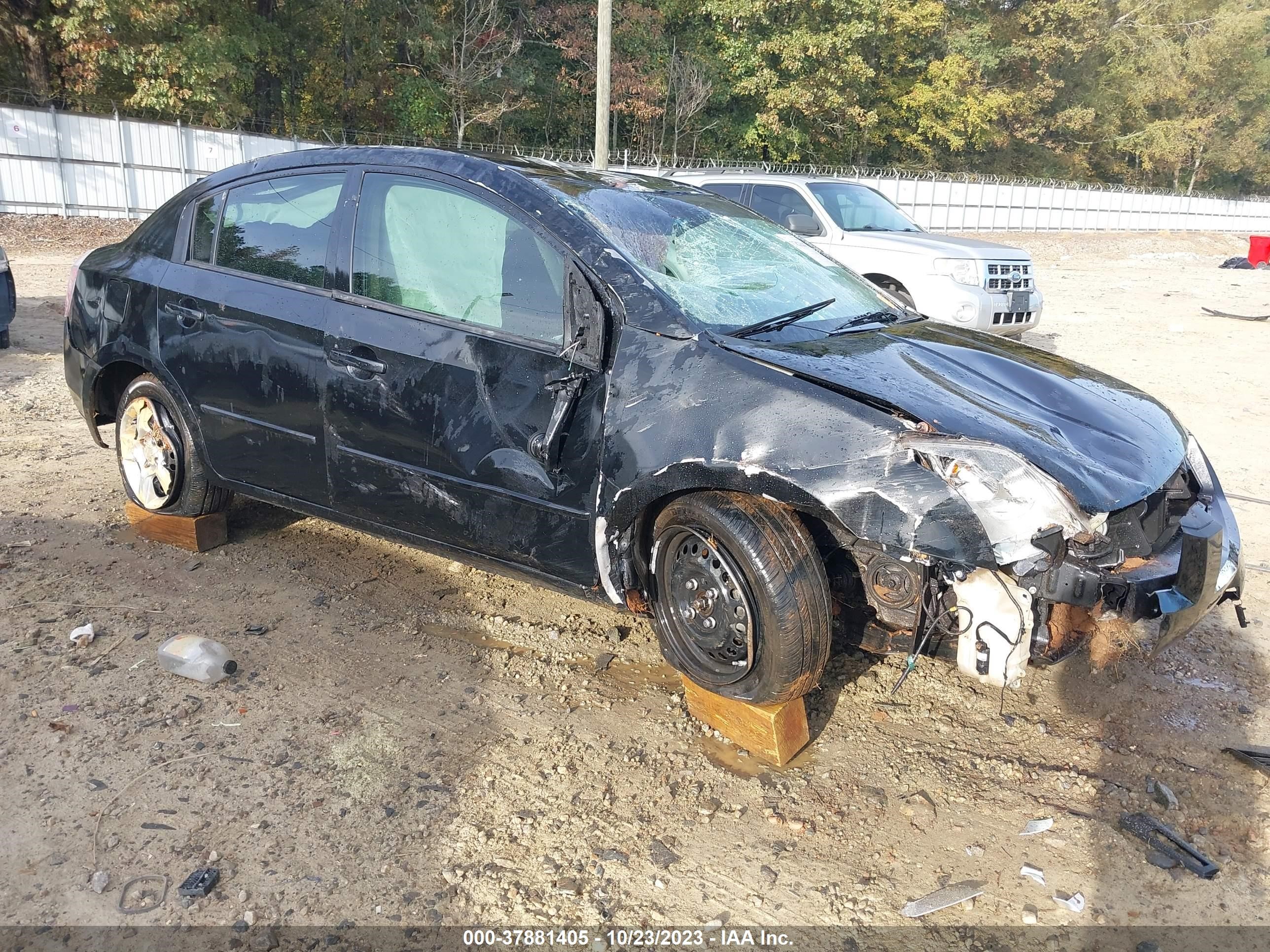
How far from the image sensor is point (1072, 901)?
2.54m

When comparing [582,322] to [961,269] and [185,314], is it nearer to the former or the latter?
[185,314]

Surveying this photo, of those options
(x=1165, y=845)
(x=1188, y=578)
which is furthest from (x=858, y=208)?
(x=1165, y=845)

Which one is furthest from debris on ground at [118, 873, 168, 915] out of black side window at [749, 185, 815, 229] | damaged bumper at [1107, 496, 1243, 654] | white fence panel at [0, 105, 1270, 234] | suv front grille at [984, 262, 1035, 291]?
white fence panel at [0, 105, 1270, 234]

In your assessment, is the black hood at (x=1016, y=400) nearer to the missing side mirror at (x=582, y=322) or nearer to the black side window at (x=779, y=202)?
the missing side mirror at (x=582, y=322)

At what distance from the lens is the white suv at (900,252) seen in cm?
954

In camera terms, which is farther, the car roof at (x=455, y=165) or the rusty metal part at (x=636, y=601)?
the car roof at (x=455, y=165)

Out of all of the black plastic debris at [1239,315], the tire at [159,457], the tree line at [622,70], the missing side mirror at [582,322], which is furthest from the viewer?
the tree line at [622,70]

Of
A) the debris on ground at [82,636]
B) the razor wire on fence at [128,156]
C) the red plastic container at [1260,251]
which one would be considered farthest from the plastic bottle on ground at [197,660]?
A: the red plastic container at [1260,251]

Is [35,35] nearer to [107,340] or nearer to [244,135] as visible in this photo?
[244,135]

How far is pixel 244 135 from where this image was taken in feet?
74.4

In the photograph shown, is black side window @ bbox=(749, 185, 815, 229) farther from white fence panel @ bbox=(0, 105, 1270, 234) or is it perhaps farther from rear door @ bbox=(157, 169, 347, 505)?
rear door @ bbox=(157, 169, 347, 505)

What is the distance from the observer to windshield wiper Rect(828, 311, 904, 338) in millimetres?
3527

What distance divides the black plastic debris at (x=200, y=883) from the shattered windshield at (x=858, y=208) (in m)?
9.09

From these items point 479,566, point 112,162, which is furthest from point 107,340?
point 112,162
